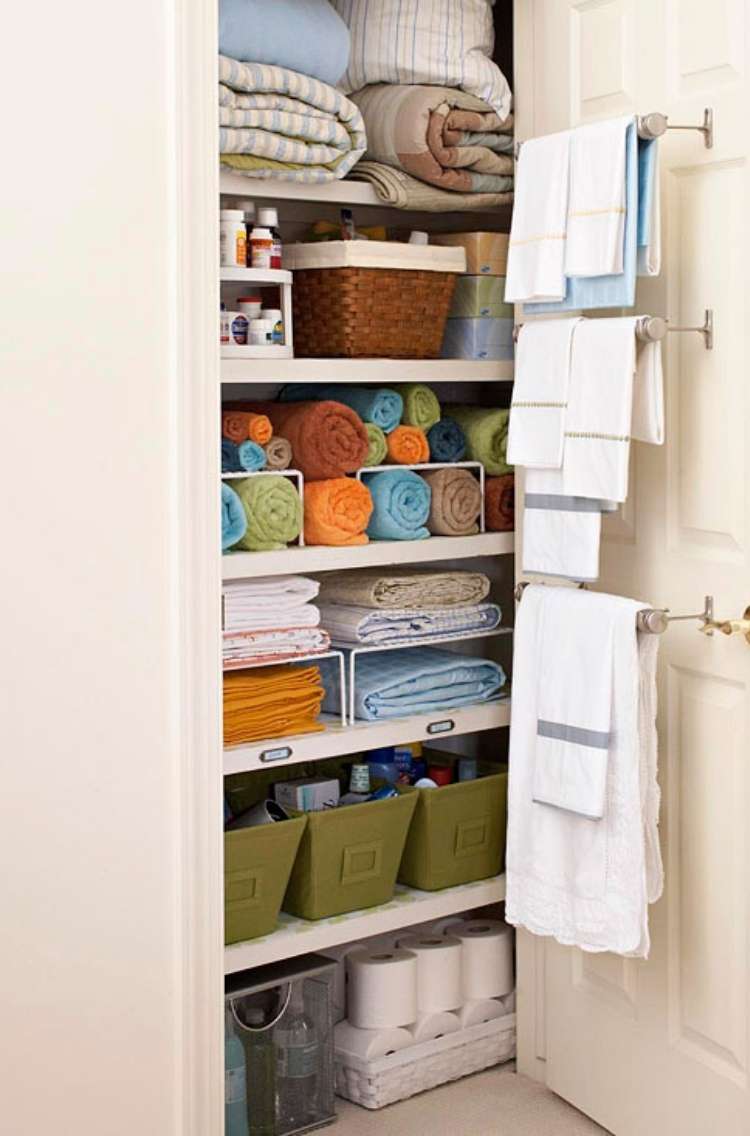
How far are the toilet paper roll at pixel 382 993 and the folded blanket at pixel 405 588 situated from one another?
64 centimetres

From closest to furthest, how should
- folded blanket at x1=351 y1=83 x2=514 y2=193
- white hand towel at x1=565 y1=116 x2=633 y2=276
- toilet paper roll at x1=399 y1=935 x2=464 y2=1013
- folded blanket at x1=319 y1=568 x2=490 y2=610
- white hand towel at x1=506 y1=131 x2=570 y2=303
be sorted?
white hand towel at x1=565 y1=116 x2=633 y2=276 → white hand towel at x1=506 y1=131 x2=570 y2=303 → folded blanket at x1=351 y1=83 x2=514 y2=193 → folded blanket at x1=319 y1=568 x2=490 y2=610 → toilet paper roll at x1=399 y1=935 x2=464 y2=1013

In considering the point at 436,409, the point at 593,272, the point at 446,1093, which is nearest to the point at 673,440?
the point at 593,272

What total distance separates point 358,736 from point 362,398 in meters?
0.59

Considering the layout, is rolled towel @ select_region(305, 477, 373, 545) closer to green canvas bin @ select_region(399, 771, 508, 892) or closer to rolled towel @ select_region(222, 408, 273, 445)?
rolled towel @ select_region(222, 408, 273, 445)

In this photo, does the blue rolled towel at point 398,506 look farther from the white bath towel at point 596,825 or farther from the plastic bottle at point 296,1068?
the plastic bottle at point 296,1068

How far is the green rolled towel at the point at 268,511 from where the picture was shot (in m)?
2.48

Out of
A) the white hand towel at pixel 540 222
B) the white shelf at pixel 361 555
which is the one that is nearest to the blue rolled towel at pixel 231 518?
the white shelf at pixel 361 555

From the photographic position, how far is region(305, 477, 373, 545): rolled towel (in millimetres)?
2570

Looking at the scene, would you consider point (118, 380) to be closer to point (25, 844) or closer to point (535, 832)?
point (25, 844)

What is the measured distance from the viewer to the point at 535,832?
2.49m

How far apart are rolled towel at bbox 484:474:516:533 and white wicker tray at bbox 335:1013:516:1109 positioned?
3.02 feet

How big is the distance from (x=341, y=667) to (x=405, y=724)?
0.52 ft

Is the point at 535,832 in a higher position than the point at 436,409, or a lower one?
lower

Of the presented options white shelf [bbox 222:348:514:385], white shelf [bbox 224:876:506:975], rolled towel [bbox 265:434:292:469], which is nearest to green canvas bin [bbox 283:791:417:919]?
white shelf [bbox 224:876:506:975]
